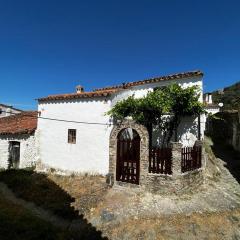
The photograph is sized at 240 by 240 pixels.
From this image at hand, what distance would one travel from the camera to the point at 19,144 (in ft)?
61.2

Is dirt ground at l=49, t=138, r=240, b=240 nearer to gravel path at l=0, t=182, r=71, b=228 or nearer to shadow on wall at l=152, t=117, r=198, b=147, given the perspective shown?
gravel path at l=0, t=182, r=71, b=228

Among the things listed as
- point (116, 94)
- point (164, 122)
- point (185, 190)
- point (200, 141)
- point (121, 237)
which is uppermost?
point (116, 94)

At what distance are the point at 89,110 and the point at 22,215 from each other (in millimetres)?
6930

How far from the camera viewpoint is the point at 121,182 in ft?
42.4

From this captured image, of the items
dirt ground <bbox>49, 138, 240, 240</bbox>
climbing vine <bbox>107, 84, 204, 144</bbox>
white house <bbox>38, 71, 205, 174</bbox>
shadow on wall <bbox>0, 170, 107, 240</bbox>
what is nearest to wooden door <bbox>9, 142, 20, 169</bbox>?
shadow on wall <bbox>0, 170, 107, 240</bbox>

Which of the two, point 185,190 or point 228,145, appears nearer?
point 185,190

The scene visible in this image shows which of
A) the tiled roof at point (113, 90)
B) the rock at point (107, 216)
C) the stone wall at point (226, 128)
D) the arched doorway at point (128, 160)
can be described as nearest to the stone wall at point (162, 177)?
the arched doorway at point (128, 160)

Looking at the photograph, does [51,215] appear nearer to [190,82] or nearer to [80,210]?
[80,210]

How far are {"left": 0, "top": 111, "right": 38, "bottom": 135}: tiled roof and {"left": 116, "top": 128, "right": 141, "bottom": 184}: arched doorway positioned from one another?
296 inches

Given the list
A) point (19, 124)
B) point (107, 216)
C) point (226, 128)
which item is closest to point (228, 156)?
point (226, 128)

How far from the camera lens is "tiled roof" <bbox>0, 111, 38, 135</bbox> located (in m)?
18.2

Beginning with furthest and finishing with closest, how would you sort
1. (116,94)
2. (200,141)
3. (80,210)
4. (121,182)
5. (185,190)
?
(116,94) < (200,141) < (121,182) < (185,190) < (80,210)

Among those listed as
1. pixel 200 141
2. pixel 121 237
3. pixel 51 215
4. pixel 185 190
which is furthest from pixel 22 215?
pixel 200 141

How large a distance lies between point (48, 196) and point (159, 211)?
533cm
